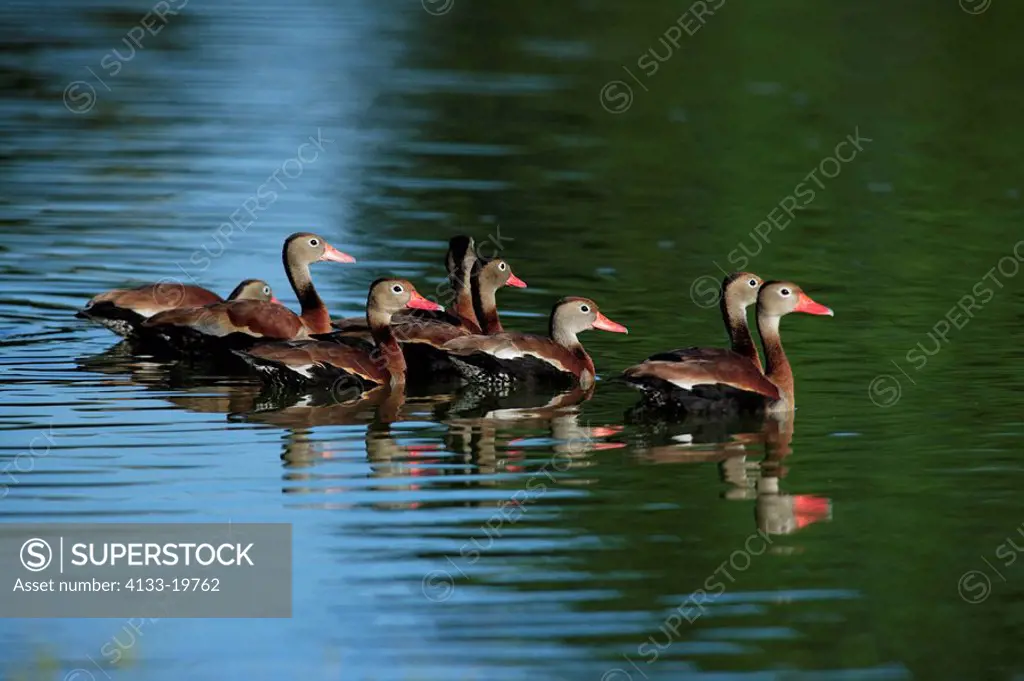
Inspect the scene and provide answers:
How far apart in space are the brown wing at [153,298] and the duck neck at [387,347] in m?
1.48

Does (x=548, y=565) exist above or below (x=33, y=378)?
below

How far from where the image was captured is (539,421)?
14.2 metres

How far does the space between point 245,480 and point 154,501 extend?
0.73 m

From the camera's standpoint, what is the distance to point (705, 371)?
14.1m

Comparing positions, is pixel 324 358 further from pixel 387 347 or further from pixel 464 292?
pixel 464 292

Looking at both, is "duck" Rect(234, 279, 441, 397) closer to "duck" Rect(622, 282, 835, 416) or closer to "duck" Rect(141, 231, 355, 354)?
"duck" Rect(141, 231, 355, 354)


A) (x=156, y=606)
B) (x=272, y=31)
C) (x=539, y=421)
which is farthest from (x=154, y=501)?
(x=272, y=31)

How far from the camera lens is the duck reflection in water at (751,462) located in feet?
38.6

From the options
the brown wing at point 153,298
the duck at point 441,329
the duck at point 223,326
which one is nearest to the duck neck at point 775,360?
the duck at point 441,329

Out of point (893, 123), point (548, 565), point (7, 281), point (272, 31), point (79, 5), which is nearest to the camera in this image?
point (548, 565)

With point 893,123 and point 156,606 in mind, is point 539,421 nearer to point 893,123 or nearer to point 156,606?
point 156,606

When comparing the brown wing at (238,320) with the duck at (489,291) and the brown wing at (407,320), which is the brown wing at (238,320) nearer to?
the brown wing at (407,320)

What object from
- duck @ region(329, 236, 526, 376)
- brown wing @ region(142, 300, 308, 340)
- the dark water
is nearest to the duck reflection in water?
the dark water

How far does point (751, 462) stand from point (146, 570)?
4.35 m
